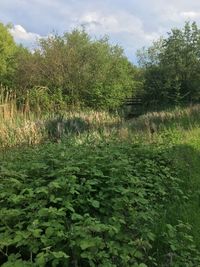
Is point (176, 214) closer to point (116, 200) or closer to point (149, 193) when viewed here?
point (149, 193)

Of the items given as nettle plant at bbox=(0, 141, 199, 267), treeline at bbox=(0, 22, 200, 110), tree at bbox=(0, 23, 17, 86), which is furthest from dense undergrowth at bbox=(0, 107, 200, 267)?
tree at bbox=(0, 23, 17, 86)

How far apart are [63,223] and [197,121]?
8.70m

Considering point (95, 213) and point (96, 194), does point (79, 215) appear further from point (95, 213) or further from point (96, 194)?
point (96, 194)

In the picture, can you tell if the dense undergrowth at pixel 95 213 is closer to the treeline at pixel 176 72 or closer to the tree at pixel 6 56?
the treeline at pixel 176 72

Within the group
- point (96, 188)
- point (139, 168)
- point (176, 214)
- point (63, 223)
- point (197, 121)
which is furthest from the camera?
point (197, 121)

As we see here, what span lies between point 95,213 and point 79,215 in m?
0.61

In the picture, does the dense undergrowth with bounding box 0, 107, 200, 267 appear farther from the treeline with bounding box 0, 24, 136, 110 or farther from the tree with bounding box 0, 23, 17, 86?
the tree with bounding box 0, 23, 17, 86

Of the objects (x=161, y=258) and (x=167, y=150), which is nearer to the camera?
(x=161, y=258)

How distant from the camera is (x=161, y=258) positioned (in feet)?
11.8

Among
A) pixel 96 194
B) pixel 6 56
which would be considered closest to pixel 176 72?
pixel 6 56

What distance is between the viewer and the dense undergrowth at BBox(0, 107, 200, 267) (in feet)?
9.90

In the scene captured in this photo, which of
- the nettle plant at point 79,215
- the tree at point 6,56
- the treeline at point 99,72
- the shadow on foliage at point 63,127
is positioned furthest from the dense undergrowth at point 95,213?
the tree at point 6,56

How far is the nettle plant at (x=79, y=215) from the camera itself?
2992mm

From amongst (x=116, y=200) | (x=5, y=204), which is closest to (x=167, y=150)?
(x=116, y=200)
